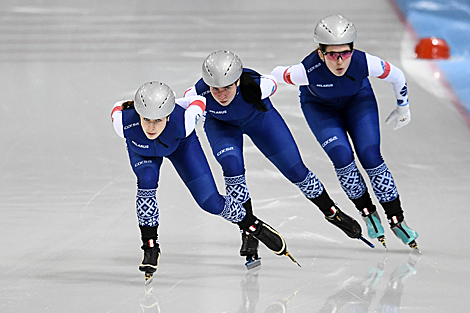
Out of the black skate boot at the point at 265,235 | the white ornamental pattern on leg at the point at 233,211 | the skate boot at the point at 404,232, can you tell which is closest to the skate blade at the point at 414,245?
the skate boot at the point at 404,232

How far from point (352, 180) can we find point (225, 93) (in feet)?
3.32

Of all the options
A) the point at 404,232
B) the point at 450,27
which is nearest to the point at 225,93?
the point at 404,232

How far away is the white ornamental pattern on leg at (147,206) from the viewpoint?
3.81m

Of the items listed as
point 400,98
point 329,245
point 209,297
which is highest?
point 400,98

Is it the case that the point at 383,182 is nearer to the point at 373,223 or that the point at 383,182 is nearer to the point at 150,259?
the point at 373,223

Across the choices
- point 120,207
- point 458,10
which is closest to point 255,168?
point 120,207

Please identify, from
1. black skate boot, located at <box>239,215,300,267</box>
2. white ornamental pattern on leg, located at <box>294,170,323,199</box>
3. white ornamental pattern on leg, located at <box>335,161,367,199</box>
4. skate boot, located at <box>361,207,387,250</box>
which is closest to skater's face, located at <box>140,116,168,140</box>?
black skate boot, located at <box>239,215,300,267</box>

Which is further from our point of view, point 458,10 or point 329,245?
point 458,10

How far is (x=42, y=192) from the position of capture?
5.40m

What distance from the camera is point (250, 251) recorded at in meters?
4.23

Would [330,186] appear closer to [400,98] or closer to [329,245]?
[329,245]

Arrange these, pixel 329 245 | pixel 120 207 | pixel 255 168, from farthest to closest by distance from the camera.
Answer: pixel 255 168, pixel 120 207, pixel 329 245

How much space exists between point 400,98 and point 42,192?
118 inches

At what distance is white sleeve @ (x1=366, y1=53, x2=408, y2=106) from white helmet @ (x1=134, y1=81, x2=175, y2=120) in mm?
1282
